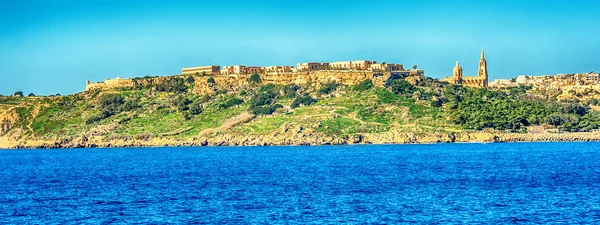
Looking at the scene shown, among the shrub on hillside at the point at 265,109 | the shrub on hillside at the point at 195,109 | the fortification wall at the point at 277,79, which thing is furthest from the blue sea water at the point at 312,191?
the fortification wall at the point at 277,79

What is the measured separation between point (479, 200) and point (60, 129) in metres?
102

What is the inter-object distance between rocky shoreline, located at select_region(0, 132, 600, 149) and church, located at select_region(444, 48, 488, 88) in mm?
44910

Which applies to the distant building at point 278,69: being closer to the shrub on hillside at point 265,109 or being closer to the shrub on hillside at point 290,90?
the shrub on hillside at point 290,90

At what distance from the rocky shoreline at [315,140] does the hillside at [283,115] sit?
14 cm

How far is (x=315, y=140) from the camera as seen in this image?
122 meters

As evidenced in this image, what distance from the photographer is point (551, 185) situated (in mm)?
57062

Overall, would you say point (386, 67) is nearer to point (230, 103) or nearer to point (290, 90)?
point (290, 90)

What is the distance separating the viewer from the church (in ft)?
555

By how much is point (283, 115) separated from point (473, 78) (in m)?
55.4

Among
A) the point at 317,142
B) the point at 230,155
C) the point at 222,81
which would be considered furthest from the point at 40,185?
the point at 222,81

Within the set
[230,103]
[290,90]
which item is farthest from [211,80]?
[290,90]

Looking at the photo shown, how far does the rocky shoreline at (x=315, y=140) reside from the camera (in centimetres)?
11881

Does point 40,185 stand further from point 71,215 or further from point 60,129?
point 60,129

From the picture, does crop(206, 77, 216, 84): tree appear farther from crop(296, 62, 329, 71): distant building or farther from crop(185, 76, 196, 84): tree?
crop(296, 62, 329, 71): distant building
